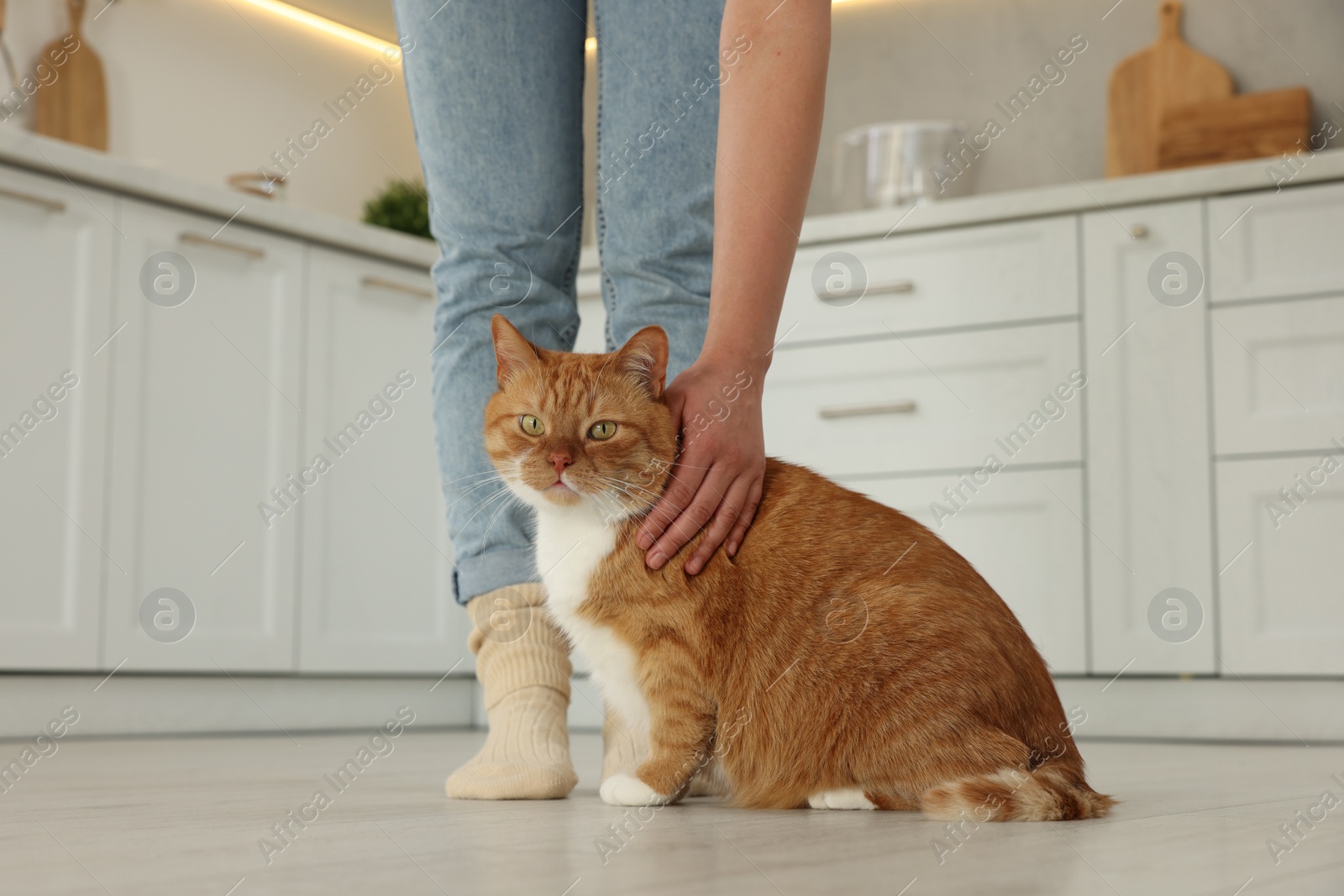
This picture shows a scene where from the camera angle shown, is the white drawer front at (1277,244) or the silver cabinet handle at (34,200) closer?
the silver cabinet handle at (34,200)

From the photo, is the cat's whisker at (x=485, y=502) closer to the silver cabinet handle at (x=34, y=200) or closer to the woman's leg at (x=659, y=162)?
the woman's leg at (x=659, y=162)

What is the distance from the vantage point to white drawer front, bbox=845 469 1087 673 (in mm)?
2473

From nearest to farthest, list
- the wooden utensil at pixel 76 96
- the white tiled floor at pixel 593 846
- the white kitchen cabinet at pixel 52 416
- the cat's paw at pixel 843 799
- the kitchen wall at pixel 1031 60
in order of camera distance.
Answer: the white tiled floor at pixel 593 846
the cat's paw at pixel 843 799
the white kitchen cabinet at pixel 52 416
the wooden utensil at pixel 76 96
the kitchen wall at pixel 1031 60

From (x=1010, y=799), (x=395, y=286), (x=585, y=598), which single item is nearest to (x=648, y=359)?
(x=585, y=598)

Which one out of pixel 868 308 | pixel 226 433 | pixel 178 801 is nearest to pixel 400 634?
pixel 226 433

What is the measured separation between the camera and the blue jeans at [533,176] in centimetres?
129

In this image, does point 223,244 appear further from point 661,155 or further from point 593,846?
point 593,846

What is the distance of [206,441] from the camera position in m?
2.42

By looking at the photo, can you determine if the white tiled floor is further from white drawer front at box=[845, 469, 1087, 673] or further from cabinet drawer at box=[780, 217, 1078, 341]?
cabinet drawer at box=[780, 217, 1078, 341]

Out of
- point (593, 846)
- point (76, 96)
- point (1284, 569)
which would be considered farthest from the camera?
point (76, 96)

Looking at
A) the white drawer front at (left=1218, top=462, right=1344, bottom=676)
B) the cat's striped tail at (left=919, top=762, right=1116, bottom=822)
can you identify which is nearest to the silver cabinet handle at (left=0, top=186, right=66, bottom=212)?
the cat's striped tail at (left=919, top=762, right=1116, bottom=822)

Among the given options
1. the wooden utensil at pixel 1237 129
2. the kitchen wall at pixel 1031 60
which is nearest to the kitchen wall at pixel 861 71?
the kitchen wall at pixel 1031 60

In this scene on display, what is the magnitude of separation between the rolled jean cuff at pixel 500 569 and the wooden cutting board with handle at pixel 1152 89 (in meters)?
2.28

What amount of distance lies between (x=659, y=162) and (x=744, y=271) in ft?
0.75
